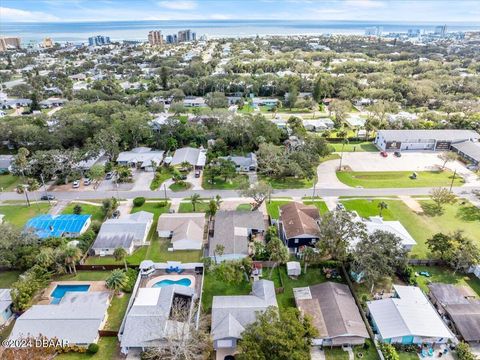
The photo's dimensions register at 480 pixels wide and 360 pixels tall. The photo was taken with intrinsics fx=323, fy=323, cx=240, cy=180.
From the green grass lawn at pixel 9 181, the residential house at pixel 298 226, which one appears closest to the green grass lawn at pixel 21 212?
the green grass lawn at pixel 9 181

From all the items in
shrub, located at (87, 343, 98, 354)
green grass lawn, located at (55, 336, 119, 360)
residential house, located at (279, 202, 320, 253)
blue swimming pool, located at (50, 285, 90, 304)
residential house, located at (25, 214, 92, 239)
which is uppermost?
residential house, located at (279, 202, 320, 253)

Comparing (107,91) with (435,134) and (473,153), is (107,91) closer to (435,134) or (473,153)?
(435,134)

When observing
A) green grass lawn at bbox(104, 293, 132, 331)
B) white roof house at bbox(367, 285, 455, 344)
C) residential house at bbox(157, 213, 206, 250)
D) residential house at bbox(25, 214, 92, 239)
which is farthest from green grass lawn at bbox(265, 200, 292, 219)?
residential house at bbox(25, 214, 92, 239)

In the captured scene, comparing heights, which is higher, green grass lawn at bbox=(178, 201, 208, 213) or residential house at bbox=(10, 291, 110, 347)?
residential house at bbox=(10, 291, 110, 347)

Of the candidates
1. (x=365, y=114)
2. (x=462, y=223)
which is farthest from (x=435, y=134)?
(x=462, y=223)

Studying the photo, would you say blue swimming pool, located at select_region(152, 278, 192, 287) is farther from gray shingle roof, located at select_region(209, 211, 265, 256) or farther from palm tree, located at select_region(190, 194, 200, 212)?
palm tree, located at select_region(190, 194, 200, 212)

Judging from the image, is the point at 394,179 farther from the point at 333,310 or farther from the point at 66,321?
the point at 66,321
